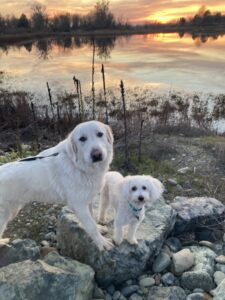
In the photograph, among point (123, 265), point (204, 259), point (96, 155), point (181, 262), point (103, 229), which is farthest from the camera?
point (103, 229)

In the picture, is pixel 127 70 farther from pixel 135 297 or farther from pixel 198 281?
pixel 135 297

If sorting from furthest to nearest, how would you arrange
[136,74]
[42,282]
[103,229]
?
[136,74] → [103,229] → [42,282]

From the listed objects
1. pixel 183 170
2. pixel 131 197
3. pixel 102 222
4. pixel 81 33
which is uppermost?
pixel 131 197

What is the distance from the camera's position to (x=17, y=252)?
484 cm

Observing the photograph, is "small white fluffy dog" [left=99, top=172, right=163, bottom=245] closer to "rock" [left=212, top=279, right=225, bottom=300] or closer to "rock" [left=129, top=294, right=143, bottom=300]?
"rock" [left=129, top=294, right=143, bottom=300]

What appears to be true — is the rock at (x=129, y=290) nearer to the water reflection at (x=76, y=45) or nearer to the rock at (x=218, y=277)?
the rock at (x=218, y=277)

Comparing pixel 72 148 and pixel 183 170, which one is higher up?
pixel 72 148

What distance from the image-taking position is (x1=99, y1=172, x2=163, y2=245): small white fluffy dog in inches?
181

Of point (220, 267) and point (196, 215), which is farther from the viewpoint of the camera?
point (196, 215)

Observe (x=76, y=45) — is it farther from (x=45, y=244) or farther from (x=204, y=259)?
(x=204, y=259)

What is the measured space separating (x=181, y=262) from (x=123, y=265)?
769 mm

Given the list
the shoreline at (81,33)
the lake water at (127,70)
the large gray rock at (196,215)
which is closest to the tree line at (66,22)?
the shoreline at (81,33)

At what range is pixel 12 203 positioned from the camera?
15.3 ft

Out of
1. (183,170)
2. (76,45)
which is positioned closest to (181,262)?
(183,170)
